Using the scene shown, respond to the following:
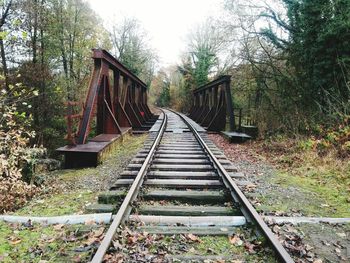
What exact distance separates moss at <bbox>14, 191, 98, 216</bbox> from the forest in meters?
0.51

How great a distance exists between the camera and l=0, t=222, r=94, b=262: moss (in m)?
2.84

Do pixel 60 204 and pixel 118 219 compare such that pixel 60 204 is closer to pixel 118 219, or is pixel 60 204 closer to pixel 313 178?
pixel 118 219

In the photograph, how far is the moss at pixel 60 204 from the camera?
4.14 meters

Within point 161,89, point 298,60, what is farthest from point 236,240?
point 161,89

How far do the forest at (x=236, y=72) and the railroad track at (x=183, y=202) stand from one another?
215cm

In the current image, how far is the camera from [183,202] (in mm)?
4398

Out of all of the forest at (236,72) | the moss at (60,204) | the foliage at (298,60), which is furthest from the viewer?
the foliage at (298,60)

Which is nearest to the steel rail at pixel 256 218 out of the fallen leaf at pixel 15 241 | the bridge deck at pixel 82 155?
the fallen leaf at pixel 15 241

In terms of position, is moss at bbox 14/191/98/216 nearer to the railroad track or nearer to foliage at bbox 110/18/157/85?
the railroad track

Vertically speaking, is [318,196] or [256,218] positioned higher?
[256,218]

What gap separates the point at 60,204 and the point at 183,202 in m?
1.93

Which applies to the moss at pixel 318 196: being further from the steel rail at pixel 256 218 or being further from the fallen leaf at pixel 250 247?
the fallen leaf at pixel 250 247

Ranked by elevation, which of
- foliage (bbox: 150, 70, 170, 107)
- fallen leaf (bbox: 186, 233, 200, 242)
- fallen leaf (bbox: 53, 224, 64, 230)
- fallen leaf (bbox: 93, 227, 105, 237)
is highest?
foliage (bbox: 150, 70, 170, 107)

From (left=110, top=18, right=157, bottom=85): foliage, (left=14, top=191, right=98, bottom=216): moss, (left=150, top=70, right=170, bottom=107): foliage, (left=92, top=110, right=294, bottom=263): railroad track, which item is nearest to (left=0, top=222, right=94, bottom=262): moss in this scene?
(left=92, top=110, right=294, bottom=263): railroad track
